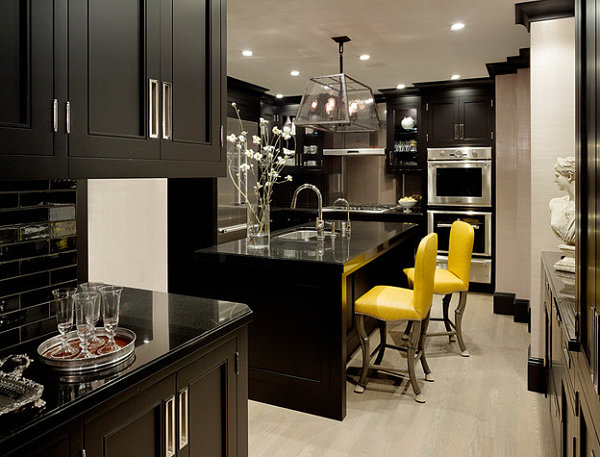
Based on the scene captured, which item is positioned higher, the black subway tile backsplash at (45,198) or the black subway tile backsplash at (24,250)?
the black subway tile backsplash at (45,198)

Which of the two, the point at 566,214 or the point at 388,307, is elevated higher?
the point at 566,214

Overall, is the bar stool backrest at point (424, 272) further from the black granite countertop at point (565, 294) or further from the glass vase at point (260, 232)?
the glass vase at point (260, 232)

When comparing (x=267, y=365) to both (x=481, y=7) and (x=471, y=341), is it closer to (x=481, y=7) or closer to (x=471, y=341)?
Answer: (x=471, y=341)

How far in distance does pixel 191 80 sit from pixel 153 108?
239 mm

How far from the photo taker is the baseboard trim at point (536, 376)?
3.32 metres

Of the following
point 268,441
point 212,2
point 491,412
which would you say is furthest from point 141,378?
point 491,412

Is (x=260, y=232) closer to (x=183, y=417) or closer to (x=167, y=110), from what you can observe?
(x=167, y=110)

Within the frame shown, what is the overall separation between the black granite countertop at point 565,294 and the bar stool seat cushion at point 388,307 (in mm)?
830

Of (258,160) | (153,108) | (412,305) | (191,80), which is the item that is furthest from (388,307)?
(153,108)

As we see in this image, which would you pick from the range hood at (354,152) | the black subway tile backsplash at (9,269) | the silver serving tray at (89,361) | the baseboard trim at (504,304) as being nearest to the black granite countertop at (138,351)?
the silver serving tray at (89,361)

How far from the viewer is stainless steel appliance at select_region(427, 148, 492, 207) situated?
6.04m

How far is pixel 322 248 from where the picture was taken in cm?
340

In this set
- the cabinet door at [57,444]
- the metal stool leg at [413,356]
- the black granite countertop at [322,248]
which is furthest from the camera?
the metal stool leg at [413,356]

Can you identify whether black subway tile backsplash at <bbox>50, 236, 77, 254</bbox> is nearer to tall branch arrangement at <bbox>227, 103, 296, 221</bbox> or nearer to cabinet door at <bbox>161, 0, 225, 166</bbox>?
cabinet door at <bbox>161, 0, 225, 166</bbox>
